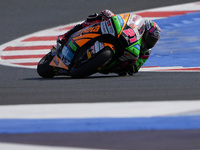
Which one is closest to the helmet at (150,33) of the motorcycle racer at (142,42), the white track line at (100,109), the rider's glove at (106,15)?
the motorcycle racer at (142,42)

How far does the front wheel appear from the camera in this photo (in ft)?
20.1

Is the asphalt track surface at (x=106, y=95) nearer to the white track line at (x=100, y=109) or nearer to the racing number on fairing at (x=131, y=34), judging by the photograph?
the white track line at (x=100, y=109)

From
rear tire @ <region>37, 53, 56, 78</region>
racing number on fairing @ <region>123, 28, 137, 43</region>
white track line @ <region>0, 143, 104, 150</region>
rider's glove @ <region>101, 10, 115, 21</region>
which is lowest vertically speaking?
rear tire @ <region>37, 53, 56, 78</region>

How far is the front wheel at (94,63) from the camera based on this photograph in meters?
6.14

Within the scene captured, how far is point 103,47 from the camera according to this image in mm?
6215

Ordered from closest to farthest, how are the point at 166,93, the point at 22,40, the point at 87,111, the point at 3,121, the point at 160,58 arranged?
the point at 3,121 → the point at 87,111 → the point at 166,93 → the point at 160,58 → the point at 22,40

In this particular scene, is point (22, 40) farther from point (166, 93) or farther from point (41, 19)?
point (166, 93)

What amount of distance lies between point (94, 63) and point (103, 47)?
0.25 metres

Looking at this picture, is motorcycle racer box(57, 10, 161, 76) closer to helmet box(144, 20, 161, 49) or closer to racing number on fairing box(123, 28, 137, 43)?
helmet box(144, 20, 161, 49)

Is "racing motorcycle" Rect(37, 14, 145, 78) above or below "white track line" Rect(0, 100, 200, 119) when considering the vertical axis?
below

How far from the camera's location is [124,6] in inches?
501

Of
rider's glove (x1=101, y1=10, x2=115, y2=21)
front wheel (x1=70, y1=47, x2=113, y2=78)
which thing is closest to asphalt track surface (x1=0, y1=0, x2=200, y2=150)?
front wheel (x1=70, y1=47, x2=113, y2=78)

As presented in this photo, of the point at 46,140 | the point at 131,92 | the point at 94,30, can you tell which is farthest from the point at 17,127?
the point at 94,30

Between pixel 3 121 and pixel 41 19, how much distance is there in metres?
9.46
